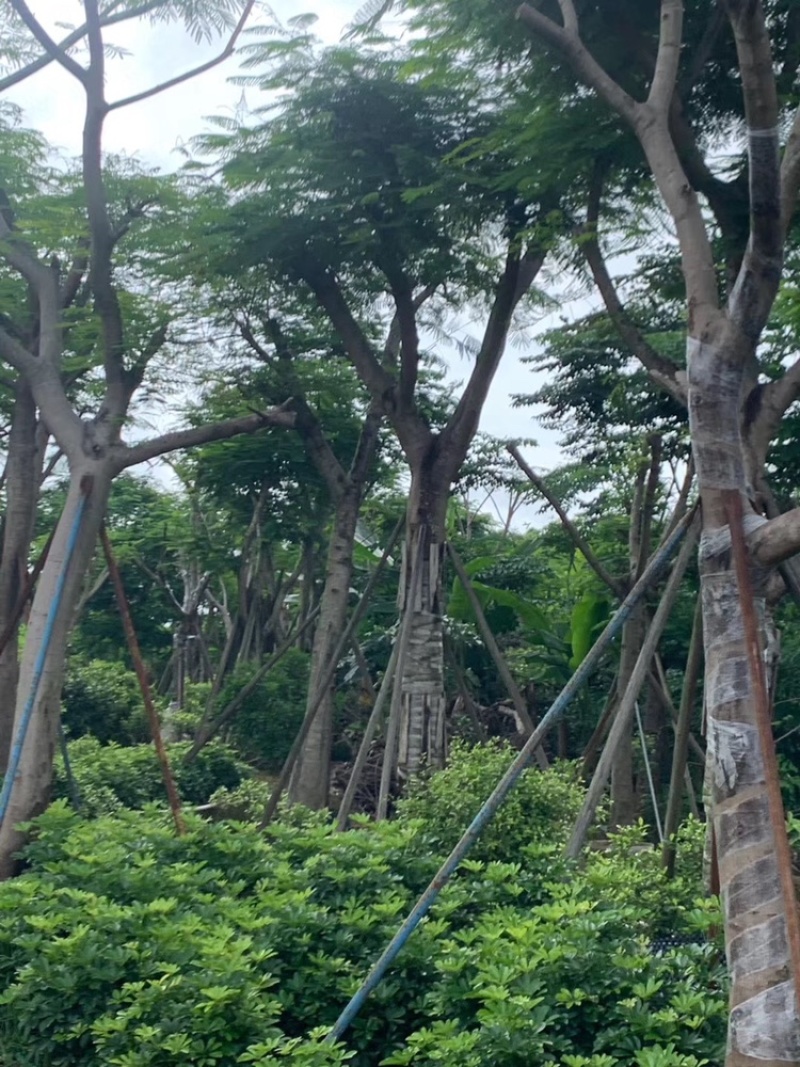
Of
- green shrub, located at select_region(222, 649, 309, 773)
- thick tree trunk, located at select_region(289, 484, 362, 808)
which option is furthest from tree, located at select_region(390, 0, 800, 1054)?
green shrub, located at select_region(222, 649, 309, 773)

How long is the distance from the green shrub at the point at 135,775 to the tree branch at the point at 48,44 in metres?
5.40

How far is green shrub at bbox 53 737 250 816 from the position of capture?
31.1 feet

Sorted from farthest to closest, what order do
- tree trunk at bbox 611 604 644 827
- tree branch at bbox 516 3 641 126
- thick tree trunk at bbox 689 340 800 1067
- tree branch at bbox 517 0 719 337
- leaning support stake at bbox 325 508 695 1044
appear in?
tree trunk at bbox 611 604 644 827, tree branch at bbox 516 3 641 126, tree branch at bbox 517 0 719 337, leaning support stake at bbox 325 508 695 1044, thick tree trunk at bbox 689 340 800 1067

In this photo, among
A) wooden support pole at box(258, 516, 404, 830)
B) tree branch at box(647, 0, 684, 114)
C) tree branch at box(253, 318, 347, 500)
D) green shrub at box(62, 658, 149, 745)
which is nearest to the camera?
tree branch at box(647, 0, 684, 114)

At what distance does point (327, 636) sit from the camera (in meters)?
10.1

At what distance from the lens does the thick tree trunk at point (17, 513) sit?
10453mm

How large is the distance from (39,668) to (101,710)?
701 centimetres

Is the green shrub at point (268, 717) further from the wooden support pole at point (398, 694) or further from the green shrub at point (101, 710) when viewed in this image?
the wooden support pole at point (398, 694)

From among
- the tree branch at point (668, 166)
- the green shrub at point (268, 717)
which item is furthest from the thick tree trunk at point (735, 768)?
the green shrub at point (268, 717)

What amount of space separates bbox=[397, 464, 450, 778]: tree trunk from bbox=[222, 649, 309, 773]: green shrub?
5819mm

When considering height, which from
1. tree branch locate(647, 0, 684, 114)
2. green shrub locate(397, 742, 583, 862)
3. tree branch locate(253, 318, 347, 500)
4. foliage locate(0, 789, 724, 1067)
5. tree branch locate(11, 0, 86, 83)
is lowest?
foliage locate(0, 789, 724, 1067)

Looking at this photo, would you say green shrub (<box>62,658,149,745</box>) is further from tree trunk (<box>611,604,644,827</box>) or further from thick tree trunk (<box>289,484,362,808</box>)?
tree trunk (<box>611,604,644,827</box>)

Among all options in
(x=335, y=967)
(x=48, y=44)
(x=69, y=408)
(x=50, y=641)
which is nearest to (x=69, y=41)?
(x=48, y=44)

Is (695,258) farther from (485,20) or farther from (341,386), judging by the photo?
(341,386)
